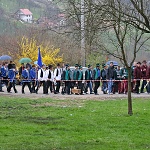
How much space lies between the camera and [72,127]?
50.4 feet

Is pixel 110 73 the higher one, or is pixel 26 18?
pixel 26 18

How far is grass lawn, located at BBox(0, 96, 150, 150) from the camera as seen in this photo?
12.4 m

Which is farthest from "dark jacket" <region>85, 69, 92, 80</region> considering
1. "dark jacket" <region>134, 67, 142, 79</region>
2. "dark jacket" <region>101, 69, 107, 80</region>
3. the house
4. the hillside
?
the house

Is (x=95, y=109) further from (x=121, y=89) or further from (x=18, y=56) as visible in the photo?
(x=18, y=56)

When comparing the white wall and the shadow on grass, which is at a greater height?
the white wall

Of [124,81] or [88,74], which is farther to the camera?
[88,74]

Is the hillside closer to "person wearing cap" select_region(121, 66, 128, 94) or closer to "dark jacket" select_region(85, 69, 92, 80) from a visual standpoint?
"dark jacket" select_region(85, 69, 92, 80)

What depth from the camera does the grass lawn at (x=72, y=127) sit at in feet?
A: 40.7

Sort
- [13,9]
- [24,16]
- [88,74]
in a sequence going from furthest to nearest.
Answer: [13,9]
[24,16]
[88,74]

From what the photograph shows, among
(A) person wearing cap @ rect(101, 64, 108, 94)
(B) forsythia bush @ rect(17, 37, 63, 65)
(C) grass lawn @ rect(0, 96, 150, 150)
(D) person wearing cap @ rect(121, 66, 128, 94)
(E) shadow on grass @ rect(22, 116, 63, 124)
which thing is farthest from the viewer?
(B) forsythia bush @ rect(17, 37, 63, 65)

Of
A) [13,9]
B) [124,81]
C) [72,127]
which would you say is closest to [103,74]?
[124,81]

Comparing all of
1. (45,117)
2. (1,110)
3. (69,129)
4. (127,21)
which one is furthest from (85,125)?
(1,110)

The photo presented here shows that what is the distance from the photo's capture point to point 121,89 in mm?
32375

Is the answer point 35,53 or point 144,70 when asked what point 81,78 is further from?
point 35,53
